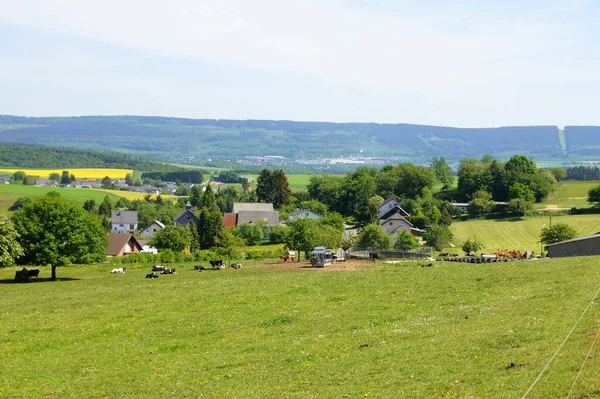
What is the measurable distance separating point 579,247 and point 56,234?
1659 inches

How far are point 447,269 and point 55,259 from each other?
32.9 meters

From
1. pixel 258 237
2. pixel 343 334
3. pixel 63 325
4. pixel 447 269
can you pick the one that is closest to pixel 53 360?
pixel 63 325

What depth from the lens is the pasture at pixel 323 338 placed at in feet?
61.3

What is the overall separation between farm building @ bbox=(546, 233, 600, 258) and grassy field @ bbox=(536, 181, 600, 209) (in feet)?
229

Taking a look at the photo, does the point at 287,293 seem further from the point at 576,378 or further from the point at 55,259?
the point at 55,259

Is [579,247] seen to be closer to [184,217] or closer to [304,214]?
[304,214]

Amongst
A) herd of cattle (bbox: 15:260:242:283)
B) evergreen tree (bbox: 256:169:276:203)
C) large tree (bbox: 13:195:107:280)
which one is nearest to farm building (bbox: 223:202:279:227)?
evergreen tree (bbox: 256:169:276:203)

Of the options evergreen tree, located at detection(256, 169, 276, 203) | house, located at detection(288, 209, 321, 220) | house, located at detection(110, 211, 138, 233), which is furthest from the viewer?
evergreen tree, located at detection(256, 169, 276, 203)

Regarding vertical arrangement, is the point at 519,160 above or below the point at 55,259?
above

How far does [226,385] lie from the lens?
805 inches

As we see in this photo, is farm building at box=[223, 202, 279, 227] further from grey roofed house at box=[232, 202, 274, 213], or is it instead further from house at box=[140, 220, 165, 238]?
house at box=[140, 220, 165, 238]

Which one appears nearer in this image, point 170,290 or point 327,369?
point 327,369

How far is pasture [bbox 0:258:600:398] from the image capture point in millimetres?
18688

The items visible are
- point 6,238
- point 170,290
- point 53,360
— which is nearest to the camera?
point 53,360
